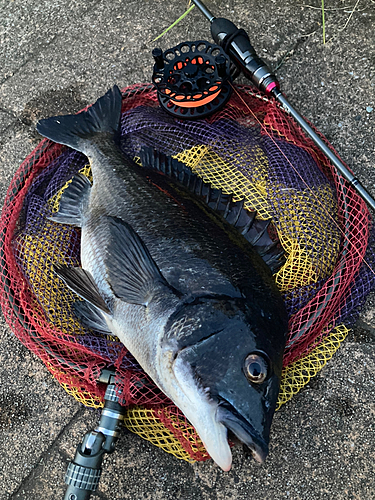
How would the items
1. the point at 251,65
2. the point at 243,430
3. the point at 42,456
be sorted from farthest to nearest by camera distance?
the point at 251,65, the point at 42,456, the point at 243,430

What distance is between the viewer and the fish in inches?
63.7

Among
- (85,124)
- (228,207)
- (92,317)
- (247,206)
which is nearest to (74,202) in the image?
(85,124)

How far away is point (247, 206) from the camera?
8.53 ft

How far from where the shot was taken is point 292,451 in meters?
2.33

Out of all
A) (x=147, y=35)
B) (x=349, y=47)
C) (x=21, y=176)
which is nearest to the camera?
(x=21, y=176)

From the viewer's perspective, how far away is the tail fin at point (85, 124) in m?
2.70

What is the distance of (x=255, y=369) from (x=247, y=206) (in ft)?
4.11

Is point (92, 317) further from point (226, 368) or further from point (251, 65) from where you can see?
point (251, 65)

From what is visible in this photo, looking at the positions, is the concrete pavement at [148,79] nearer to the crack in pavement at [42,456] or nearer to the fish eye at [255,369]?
the crack in pavement at [42,456]

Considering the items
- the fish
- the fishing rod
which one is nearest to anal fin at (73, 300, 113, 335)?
the fish

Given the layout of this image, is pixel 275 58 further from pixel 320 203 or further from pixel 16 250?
pixel 16 250

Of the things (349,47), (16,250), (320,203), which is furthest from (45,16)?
(320,203)

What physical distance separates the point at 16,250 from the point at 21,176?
55 centimetres

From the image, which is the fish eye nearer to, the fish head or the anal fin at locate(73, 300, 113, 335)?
the fish head
